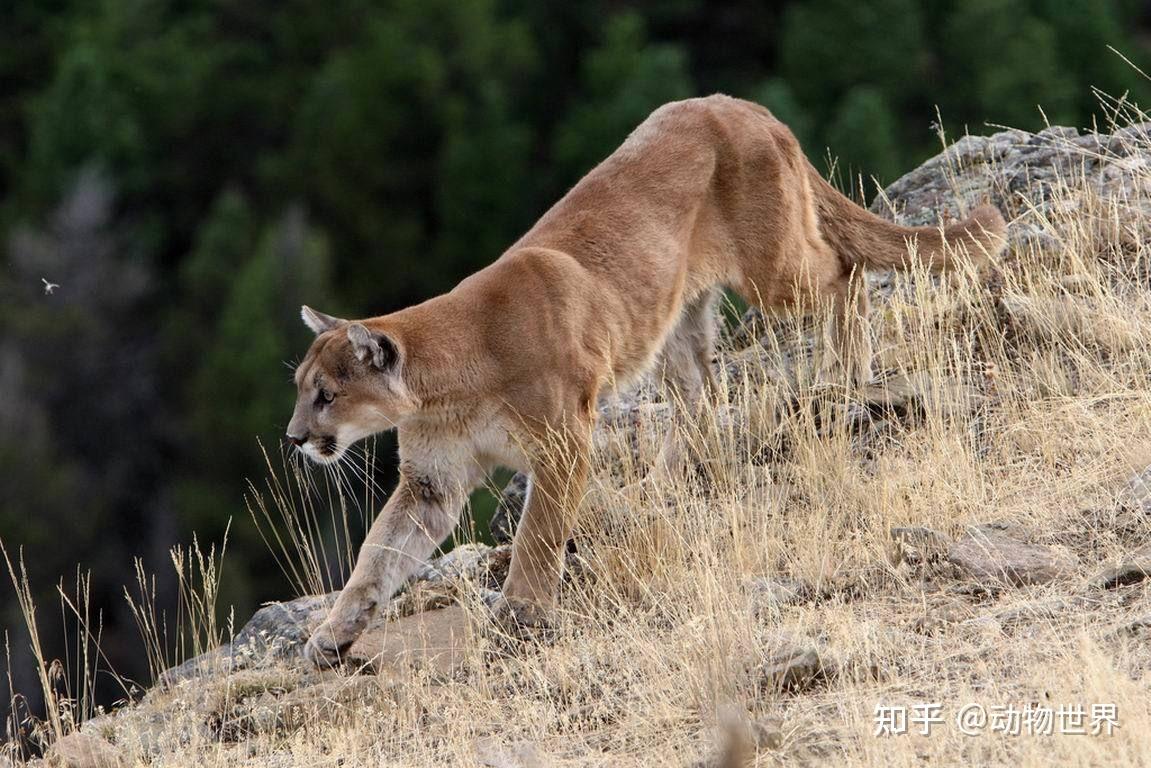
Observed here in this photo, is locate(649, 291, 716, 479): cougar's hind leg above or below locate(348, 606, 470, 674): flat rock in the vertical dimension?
above

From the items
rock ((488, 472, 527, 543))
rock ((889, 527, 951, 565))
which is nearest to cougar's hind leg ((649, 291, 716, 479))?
rock ((488, 472, 527, 543))

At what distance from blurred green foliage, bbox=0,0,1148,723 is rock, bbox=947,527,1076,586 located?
22637 millimetres

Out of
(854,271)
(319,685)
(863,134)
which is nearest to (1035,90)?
(863,134)

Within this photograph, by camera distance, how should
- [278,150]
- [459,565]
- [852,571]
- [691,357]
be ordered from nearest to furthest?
[852,571]
[459,565]
[691,357]
[278,150]

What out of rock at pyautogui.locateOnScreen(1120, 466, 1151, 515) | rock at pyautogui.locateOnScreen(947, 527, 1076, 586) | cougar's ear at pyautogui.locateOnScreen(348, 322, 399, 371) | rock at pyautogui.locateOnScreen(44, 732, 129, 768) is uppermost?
cougar's ear at pyautogui.locateOnScreen(348, 322, 399, 371)

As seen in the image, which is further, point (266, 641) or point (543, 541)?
point (266, 641)

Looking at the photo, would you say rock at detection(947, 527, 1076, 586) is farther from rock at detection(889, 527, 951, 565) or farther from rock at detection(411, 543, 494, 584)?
rock at detection(411, 543, 494, 584)

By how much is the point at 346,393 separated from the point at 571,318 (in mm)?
974

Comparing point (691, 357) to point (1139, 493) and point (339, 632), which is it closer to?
point (339, 632)

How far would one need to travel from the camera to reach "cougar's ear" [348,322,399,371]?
728cm

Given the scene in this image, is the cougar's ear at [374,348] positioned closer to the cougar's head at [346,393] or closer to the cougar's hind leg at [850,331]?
the cougar's head at [346,393]

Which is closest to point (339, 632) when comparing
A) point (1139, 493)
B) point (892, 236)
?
point (1139, 493)

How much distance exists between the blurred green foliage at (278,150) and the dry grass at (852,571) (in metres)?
20.8

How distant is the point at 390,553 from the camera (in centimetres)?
739
